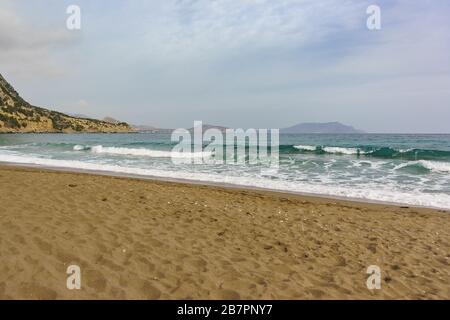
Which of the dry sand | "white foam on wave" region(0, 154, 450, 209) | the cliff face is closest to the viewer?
the dry sand

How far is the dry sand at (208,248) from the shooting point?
13.7 feet

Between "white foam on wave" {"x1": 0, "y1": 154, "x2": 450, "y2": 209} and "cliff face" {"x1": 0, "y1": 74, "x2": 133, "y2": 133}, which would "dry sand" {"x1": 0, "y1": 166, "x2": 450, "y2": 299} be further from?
"cliff face" {"x1": 0, "y1": 74, "x2": 133, "y2": 133}

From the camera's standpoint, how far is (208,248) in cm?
555

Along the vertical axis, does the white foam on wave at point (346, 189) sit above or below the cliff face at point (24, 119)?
below

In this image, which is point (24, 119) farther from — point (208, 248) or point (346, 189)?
point (208, 248)

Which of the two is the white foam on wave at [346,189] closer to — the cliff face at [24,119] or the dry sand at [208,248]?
the dry sand at [208,248]

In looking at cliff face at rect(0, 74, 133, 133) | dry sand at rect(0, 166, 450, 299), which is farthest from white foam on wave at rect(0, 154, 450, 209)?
cliff face at rect(0, 74, 133, 133)

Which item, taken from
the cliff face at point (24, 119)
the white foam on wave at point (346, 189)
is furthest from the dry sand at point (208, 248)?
the cliff face at point (24, 119)

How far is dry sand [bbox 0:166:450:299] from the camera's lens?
13.7ft

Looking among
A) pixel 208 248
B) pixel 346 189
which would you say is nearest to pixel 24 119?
→ pixel 346 189

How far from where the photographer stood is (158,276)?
438 cm

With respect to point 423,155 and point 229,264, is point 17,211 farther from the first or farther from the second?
point 423,155

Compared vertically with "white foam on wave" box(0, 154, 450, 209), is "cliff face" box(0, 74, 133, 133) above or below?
above

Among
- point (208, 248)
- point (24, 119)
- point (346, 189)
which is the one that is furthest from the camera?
point (24, 119)
